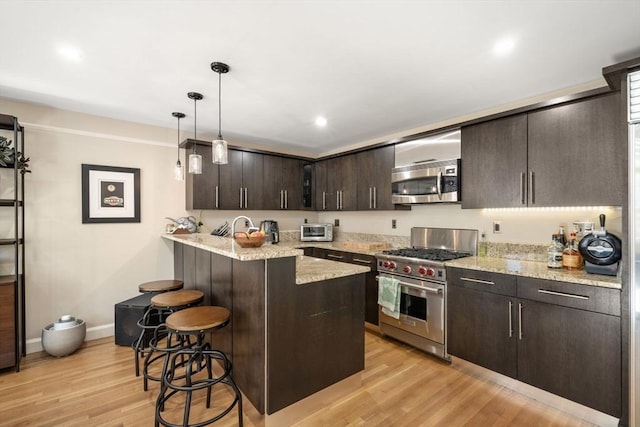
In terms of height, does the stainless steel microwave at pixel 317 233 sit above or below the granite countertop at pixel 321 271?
above

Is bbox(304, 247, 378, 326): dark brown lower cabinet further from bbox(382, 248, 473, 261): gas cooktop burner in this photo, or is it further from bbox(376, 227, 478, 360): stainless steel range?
bbox(382, 248, 473, 261): gas cooktop burner

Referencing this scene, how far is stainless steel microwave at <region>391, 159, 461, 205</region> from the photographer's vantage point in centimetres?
314

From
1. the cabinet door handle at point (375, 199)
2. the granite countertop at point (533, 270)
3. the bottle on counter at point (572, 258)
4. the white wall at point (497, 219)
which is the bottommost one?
the granite countertop at point (533, 270)

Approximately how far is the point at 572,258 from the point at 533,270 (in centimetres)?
36

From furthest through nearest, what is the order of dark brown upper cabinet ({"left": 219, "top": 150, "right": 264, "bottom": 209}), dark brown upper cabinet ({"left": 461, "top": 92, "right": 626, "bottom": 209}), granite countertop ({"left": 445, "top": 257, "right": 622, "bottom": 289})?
dark brown upper cabinet ({"left": 219, "top": 150, "right": 264, "bottom": 209}) < dark brown upper cabinet ({"left": 461, "top": 92, "right": 626, "bottom": 209}) < granite countertop ({"left": 445, "top": 257, "right": 622, "bottom": 289})

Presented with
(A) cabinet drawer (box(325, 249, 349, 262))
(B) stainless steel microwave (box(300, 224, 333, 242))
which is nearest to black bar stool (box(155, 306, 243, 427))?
(A) cabinet drawer (box(325, 249, 349, 262))

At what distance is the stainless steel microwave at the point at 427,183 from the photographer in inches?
124

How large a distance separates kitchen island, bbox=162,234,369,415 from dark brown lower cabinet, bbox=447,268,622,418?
99 cm

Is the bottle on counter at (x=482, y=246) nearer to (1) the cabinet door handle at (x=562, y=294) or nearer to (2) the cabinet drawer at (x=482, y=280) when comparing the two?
(2) the cabinet drawer at (x=482, y=280)

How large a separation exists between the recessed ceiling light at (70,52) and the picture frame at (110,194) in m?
1.52

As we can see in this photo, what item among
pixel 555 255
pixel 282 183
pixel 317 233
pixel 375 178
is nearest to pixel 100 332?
pixel 282 183

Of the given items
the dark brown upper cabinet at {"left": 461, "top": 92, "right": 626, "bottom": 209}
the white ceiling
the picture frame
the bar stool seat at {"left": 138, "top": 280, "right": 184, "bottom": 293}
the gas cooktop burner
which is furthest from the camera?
the picture frame

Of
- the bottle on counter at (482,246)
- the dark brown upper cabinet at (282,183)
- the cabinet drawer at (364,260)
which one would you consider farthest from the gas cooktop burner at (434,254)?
the dark brown upper cabinet at (282,183)

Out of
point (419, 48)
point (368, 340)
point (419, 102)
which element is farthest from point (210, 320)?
point (419, 102)
